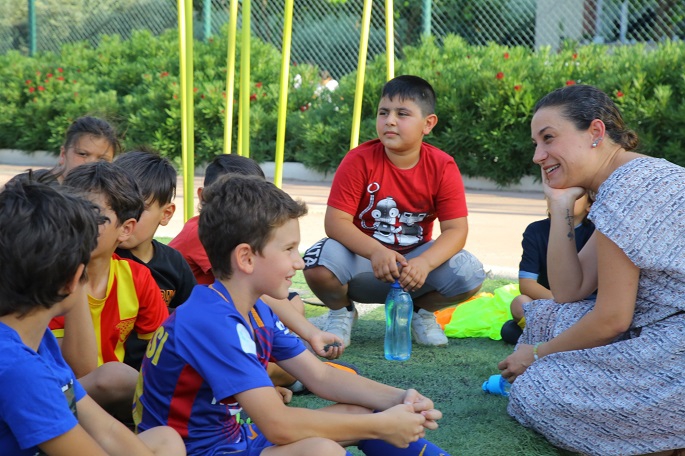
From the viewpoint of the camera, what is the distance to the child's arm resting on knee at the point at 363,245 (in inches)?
168

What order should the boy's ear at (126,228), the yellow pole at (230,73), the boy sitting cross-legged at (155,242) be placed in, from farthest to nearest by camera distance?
the yellow pole at (230,73), the boy sitting cross-legged at (155,242), the boy's ear at (126,228)

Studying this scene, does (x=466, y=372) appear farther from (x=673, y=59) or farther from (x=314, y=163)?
(x=314, y=163)

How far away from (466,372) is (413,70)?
Result: 851 cm

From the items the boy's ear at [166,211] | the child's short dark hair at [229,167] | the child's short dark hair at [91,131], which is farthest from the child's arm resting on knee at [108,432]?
the child's short dark hair at [91,131]

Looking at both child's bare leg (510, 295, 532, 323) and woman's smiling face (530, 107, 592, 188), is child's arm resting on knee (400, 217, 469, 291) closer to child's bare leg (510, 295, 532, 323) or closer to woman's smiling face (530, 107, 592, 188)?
child's bare leg (510, 295, 532, 323)

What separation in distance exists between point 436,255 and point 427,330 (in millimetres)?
436

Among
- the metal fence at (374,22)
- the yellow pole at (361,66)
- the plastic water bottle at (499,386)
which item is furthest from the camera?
the metal fence at (374,22)

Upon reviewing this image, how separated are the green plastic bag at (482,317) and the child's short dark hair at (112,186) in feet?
7.39

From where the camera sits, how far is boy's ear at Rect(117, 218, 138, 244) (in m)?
3.08

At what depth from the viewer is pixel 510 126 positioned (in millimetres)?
11125

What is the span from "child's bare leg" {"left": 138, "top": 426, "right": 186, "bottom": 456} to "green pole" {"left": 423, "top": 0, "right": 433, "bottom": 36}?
459 inches

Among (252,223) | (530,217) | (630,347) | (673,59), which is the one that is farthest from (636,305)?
(673,59)

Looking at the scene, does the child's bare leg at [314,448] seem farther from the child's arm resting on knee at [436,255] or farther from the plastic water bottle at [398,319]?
the plastic water bottle at [398,319]

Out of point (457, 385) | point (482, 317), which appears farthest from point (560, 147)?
point (482, 317)
